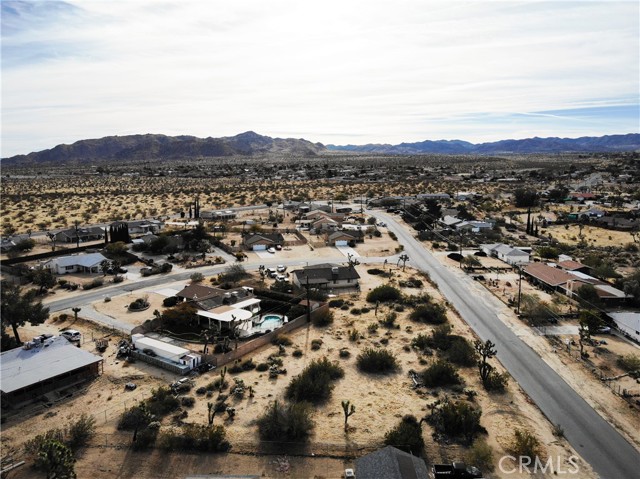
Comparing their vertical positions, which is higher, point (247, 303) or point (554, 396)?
point (247, 303)

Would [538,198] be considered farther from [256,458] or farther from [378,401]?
[256,458]

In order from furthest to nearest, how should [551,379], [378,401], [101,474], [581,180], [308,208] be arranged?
1. [581,180]
2. [308,208]
3. [551,379]
4. [378,401]
5. [101,474]

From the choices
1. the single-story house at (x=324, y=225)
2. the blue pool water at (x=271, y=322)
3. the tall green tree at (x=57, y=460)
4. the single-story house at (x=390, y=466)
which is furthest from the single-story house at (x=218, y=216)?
the single-story house at (x=390, y=466)

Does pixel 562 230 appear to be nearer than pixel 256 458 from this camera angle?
No

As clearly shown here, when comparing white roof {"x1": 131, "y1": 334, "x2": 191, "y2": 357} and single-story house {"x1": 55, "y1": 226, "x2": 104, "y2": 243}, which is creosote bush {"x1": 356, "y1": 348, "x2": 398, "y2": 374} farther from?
single-story house {"x1": 55, "y1": 226, "x2": 104, "y2": 243}

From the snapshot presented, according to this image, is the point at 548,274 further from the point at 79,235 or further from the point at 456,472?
the point at 79,235

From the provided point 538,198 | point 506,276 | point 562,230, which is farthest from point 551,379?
point 538,198

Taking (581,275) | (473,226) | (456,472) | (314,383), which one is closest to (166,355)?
(314,383)
